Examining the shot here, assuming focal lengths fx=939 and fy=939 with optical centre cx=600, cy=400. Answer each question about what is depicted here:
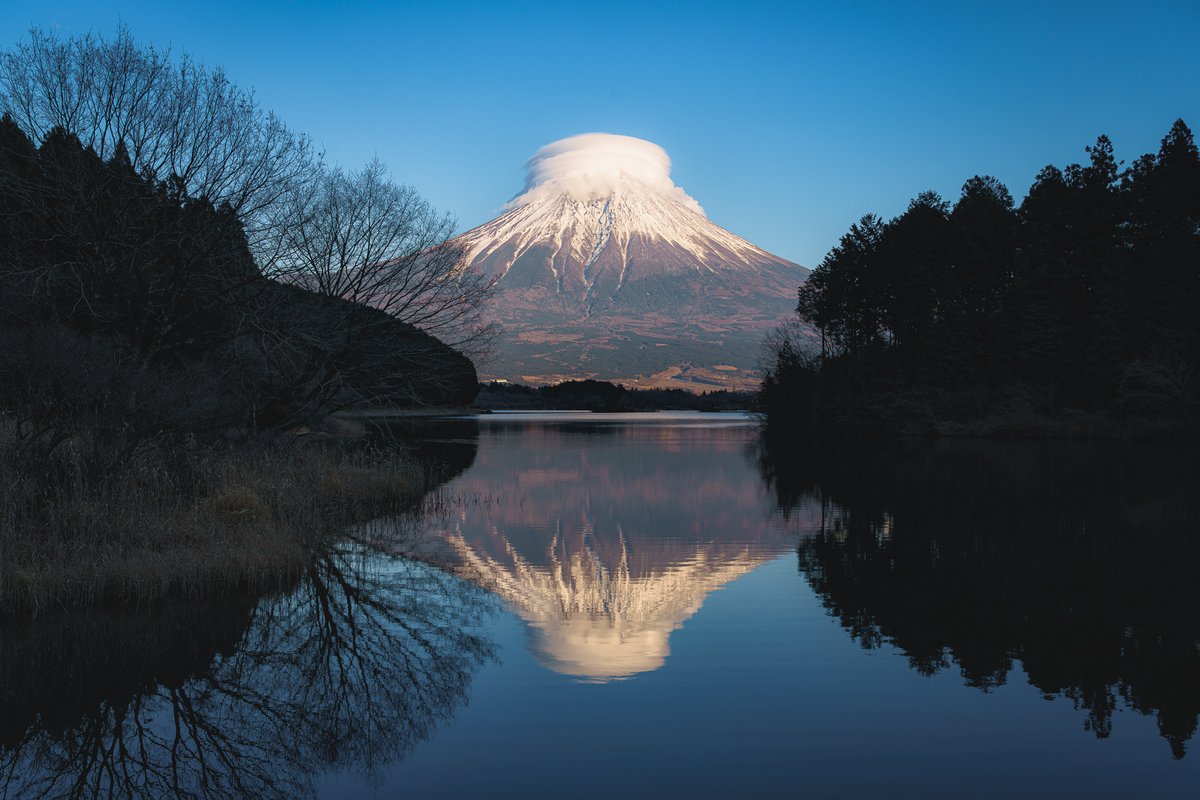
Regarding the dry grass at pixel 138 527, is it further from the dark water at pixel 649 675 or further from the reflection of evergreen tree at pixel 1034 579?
the reflection of evergreen tree at pixel 1034 579

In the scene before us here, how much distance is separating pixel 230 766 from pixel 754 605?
19.3 ft

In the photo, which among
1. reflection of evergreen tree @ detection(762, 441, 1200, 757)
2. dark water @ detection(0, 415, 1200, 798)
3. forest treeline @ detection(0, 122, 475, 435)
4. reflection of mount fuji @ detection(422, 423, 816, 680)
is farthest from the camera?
forest treeline @ detection(0, 122, 475, 435)

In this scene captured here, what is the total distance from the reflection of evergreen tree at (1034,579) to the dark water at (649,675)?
0.17 feet

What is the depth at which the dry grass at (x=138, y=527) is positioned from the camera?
927 cm

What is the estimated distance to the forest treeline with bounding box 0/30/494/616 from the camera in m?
10.4

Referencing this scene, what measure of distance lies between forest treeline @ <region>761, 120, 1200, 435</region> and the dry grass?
129 feet

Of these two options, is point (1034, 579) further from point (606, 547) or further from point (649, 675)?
point (606, 547)

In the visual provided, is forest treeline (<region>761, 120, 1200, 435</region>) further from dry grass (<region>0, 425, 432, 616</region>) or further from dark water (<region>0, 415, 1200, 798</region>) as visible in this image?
dry grass (<region>0, 425, 432, 616</region>)

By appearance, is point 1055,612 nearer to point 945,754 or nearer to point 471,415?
point 945,754

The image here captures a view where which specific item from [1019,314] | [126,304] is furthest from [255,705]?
[1019,314]

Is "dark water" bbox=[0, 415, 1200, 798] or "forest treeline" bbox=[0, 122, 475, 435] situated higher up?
"forest treeline" bbox=[0, 122, 475, 435]

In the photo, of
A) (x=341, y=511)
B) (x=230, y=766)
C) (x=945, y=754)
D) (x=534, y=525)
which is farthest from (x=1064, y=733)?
(x=341, y=511)

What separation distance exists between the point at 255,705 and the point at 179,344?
10.4 m

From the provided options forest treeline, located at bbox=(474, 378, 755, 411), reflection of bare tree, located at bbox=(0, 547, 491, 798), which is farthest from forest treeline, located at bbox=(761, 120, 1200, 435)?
forest treeline, located at bbox=(474, 378, 755, 411)
